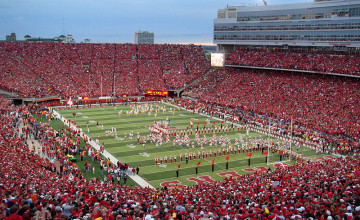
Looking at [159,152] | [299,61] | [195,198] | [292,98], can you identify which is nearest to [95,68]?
[299,61]

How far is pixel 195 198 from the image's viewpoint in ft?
45.2

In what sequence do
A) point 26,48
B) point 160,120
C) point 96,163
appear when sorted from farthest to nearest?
point 26,48 → point 160,120 → point 96,163

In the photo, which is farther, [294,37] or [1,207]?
[294,37]

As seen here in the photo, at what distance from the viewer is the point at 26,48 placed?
60.2 m

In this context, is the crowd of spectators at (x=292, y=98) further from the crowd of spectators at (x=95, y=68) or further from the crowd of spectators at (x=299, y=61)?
the crowd of spectators at (x=95, y=68)

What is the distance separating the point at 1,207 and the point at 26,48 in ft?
188

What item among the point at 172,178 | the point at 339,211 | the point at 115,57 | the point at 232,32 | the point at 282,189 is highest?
the point at 232,32

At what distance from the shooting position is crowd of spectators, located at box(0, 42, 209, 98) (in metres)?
50.9

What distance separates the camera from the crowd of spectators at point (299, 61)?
42969 millimetres

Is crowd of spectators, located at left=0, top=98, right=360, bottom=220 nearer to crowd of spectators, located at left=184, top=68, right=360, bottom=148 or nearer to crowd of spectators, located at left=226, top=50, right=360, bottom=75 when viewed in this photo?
crowd of spectators, located at left=184, top=68, right=360, bottom=148

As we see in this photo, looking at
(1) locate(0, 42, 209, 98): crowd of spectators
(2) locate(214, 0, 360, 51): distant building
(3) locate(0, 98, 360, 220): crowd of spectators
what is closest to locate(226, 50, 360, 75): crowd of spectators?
(2) locate(214, 0, 360, 51): distant building

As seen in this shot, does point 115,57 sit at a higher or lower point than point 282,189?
higher

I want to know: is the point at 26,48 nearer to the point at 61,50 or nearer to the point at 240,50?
the point at 61,50

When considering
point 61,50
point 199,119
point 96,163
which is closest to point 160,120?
point 199,119
